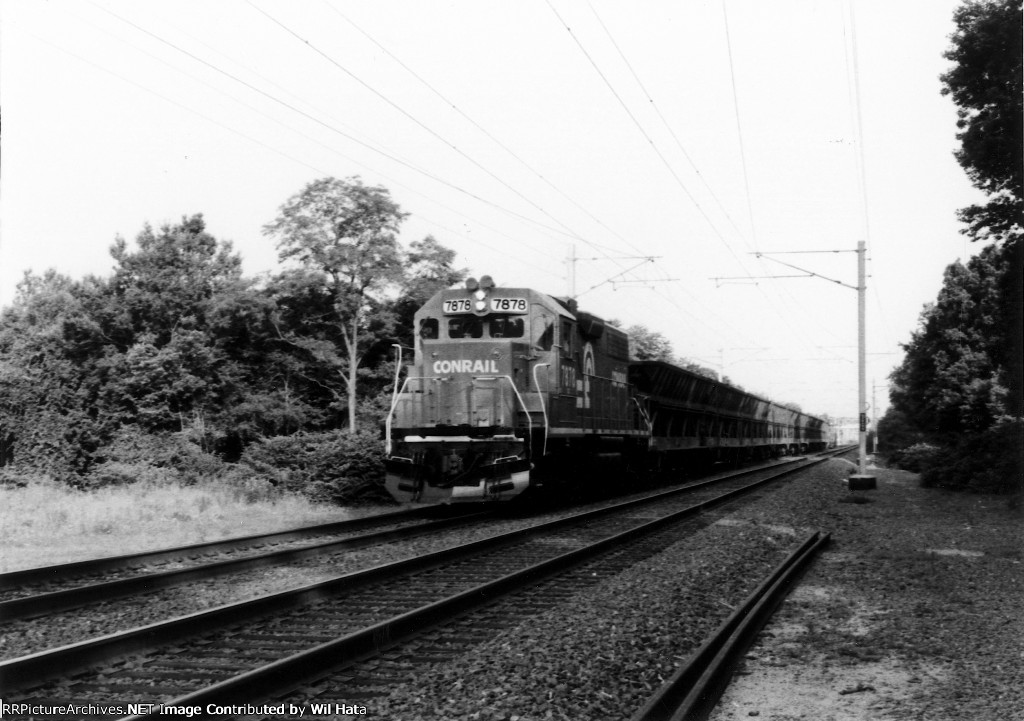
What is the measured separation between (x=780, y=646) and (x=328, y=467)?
43.5 feet

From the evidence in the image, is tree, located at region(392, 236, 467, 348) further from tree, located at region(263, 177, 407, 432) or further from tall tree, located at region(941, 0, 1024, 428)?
tall tree, located at region(941, 0, 1024, 428)

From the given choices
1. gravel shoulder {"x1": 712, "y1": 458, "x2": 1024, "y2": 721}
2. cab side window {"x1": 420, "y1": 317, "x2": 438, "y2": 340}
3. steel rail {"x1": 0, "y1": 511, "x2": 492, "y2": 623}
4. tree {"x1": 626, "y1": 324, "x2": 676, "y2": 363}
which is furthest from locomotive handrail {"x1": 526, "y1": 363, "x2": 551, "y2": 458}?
tree {"x1": 626, "y1": 324, "x2": 676, "y2": 363}

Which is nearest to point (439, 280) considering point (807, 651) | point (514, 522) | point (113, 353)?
point (113, 353)

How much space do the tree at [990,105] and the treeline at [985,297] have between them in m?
0.02

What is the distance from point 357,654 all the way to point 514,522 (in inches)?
319

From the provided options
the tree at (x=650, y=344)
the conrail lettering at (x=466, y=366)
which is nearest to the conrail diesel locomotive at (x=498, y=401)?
the conrail lettering at (x=466, y=366)

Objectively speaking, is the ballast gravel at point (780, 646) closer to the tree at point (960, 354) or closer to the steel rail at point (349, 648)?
the steel rail at point (349, 648)

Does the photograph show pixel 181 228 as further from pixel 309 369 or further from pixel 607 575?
pixel 607 575

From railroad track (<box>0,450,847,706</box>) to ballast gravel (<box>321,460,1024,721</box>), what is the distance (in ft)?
1.55

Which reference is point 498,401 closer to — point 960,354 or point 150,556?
point 150,556

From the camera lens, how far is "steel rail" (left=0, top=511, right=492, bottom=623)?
657cm

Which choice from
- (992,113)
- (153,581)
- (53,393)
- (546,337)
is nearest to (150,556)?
(153,581)

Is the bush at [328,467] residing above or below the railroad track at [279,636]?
above

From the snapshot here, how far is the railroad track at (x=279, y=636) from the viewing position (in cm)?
467
